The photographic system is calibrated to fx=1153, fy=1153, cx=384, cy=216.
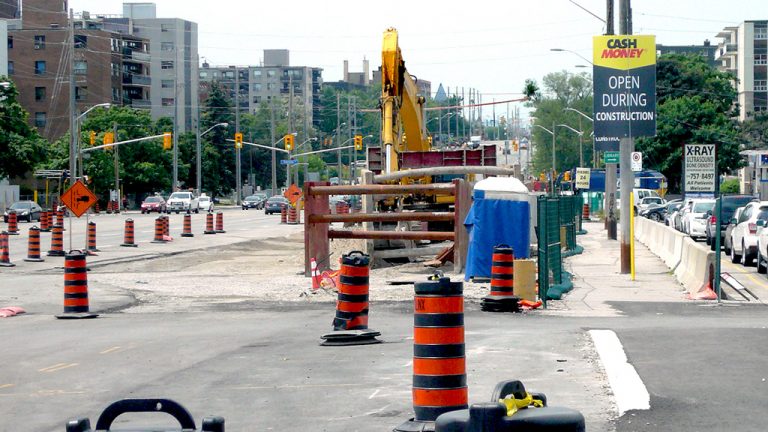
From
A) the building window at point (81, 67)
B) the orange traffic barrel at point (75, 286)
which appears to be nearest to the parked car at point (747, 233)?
the orange traffic barrel at point (75, 286)

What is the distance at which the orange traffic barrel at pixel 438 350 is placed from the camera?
8500 mm

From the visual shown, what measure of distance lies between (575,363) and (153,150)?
343 ft

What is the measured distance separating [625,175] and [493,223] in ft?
19.9

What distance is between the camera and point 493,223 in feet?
79.2

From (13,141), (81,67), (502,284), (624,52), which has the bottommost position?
(502,284)

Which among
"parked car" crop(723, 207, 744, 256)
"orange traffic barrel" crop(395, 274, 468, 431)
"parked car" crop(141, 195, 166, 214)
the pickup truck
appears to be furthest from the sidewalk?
"parked car" crop(141, 195, 166, 214)

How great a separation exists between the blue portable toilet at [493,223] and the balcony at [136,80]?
124 meters

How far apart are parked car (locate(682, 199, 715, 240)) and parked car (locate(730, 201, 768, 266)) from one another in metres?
11.4

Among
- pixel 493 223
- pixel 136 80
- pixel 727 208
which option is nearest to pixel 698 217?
pixel 727 208

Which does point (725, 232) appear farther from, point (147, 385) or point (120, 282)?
point (147, 385)

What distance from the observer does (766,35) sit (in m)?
144

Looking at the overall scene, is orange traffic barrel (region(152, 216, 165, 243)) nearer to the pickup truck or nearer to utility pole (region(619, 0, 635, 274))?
utility pole (region(619, 0, 635, 274))

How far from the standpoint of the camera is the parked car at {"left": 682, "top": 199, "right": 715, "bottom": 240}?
4625 centimetres

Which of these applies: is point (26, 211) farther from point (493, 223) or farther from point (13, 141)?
point (493, 223)
